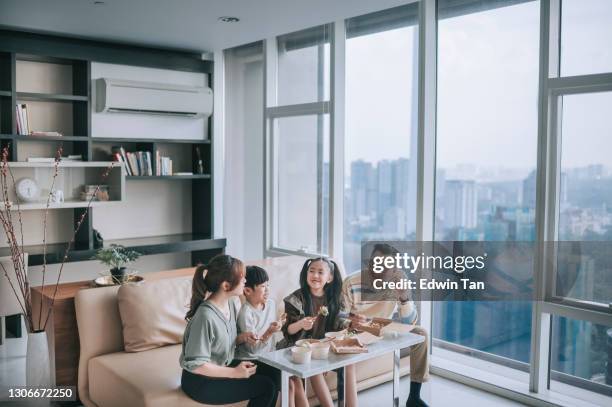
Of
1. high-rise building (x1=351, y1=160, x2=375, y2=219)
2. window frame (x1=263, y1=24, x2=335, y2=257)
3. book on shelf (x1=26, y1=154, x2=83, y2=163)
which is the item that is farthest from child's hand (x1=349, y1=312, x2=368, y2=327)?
book on shelf (x1=26, y1=154, x2=83, y2=163)

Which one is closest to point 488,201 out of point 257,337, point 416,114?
point 416,114

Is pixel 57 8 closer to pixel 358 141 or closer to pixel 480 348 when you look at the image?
pixel 358 141

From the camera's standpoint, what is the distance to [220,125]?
20.0ft

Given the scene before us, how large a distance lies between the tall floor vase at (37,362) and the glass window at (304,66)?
3011 millimetres

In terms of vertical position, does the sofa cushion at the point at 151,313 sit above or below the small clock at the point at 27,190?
below

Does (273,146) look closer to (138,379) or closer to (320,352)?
(138,379)

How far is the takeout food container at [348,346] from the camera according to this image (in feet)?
8.93

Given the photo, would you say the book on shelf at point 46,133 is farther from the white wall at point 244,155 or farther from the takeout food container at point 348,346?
the takeout food container at point 348,346

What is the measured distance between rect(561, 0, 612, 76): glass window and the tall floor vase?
335cm

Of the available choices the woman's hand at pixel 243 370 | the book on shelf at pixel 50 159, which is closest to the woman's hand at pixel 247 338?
the woman's hand at pixel 243 370

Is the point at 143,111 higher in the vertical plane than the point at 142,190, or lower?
higher

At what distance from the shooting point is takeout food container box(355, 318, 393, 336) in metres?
2.96

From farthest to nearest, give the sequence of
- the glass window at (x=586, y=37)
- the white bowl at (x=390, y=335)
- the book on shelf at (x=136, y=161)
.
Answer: the book on shelf at (x=136, y=161) < the glass window at (x=586, y=37) < the white bowl at (x=390, y=335)

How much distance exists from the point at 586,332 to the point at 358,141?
2.25 m
